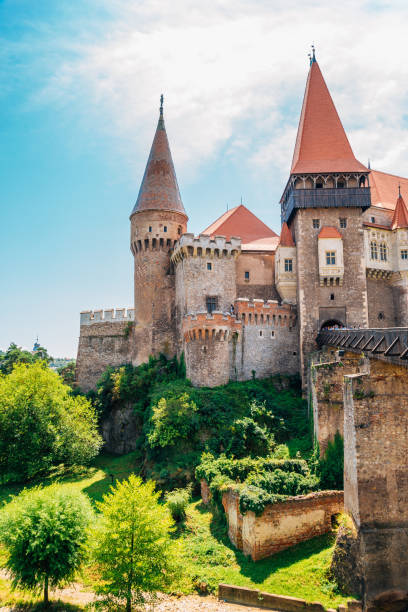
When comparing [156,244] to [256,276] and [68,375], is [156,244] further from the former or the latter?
[68,375]

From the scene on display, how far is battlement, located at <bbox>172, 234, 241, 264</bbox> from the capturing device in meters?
33.5

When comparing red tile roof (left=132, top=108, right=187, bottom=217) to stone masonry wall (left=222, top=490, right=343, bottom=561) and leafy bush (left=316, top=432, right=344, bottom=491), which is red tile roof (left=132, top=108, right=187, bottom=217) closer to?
leafy bush (left=316, top=432, right=344, bottom=491)

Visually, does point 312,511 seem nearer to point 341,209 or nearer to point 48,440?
point 48,440

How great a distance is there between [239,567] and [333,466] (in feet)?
20.8

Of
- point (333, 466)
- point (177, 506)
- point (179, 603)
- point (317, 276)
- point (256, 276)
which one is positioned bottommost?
point (179, 603)

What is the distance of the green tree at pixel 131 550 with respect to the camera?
14766mm

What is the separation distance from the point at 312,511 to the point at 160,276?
22333mm

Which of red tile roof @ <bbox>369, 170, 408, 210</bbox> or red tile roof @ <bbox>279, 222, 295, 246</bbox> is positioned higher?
red tile roof @ <bbox>369, 170, 408, 210</bbox>

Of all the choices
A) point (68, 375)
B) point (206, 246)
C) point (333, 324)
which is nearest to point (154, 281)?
point (206, 246)

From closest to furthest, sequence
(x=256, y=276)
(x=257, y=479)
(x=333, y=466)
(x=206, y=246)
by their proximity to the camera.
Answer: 1. (x=257, y=479)
2. (x=333, y=466)
3. (x=206, y=246)
4. (x=256, y=276)

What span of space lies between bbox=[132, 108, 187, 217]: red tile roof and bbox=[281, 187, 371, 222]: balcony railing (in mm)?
9477

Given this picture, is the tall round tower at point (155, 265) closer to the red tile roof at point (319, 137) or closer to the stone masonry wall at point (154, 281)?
the stone masonry wall at point (154, 281)

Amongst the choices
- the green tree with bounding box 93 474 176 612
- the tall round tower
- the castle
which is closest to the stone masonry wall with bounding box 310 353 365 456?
the castle

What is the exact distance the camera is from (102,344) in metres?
39.7
